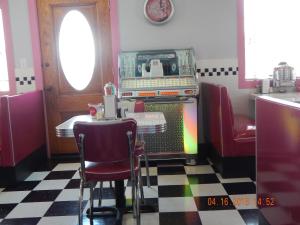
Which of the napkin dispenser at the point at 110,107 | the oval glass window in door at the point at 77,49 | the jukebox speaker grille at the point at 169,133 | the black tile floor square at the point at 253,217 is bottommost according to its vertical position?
the black tile floor square at the point at 253,217

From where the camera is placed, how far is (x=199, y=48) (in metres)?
4.77

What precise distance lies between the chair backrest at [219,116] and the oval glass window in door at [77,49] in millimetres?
1724

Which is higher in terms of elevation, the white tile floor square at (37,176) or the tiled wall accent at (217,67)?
the tiled wall accent at (217,67)

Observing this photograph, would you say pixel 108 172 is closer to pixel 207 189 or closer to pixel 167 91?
pixel 207 189

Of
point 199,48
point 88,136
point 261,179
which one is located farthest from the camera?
point 199,48

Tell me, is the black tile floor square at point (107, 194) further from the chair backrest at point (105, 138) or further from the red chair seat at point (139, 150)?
the chair backrest at point (105, 138)

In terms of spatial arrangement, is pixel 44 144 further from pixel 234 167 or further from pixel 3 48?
pixel 234 167

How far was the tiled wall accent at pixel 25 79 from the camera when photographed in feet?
15.9

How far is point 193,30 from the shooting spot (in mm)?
4746

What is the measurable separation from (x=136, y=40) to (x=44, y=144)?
1951mm

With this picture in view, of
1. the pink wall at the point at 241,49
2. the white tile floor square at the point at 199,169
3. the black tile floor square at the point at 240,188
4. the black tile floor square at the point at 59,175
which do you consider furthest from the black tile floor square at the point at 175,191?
the pink wall at the point at 241,49

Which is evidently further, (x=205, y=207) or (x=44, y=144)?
(x=44, y=144)

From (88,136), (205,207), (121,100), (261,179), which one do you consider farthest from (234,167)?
(88,136)

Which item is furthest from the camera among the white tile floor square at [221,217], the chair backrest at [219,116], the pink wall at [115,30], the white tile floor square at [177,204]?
the pink wall at [115,30]
